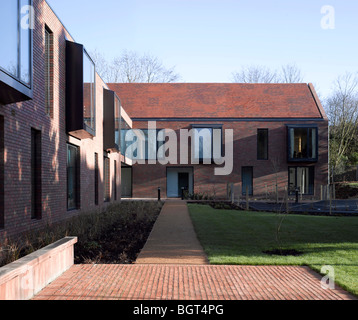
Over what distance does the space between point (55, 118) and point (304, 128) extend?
2603cm

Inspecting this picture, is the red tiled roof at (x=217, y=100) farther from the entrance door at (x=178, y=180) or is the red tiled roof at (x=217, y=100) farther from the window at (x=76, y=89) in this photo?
the window at (x=76, y=89)

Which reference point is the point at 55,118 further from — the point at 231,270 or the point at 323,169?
the point at 323,169

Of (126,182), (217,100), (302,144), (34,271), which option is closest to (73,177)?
(34,271)

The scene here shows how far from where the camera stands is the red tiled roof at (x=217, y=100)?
1400 inches

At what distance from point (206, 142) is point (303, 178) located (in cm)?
837

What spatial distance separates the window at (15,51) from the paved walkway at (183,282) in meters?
3.60

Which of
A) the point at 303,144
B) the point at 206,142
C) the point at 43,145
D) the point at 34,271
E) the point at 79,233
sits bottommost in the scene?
the point at 79,233

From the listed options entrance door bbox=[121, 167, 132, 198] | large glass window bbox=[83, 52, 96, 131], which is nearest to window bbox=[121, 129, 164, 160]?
entrance door bbox=[121, 167, 132, 198]

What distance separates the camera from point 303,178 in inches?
1405

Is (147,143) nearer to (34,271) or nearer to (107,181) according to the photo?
(107,181)

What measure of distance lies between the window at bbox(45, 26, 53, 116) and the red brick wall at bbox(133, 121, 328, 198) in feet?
71.9

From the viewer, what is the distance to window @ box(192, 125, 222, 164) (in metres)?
34.5

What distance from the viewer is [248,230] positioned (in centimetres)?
1302

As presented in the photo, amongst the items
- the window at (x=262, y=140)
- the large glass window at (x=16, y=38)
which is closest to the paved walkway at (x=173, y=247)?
the large glass window at (x=16, y=38)
